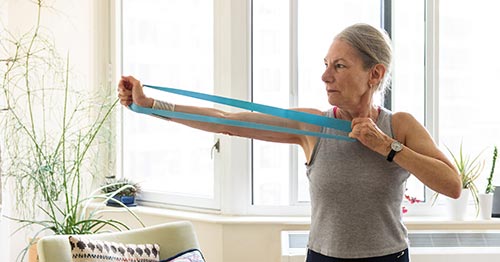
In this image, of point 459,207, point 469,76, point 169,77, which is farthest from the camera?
point 169,77

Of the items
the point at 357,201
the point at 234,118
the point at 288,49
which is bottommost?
the point at 357,201

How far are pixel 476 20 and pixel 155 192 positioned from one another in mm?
1975

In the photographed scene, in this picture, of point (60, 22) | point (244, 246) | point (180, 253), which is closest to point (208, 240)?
point (244, 246)

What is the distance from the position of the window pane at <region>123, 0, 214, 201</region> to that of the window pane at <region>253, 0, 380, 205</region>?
28cm

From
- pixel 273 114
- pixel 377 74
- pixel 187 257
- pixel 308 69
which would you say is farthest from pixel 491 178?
pixel 273 114

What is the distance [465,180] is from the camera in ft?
10.9

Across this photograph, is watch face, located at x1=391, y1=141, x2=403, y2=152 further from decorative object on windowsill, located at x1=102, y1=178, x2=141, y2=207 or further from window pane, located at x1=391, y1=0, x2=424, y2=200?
decorative object on windowsill, located at x1=102, y1=178, x2=141, y2=207

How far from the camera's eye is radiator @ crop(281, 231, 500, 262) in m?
2.94

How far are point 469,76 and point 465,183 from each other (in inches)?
23.4

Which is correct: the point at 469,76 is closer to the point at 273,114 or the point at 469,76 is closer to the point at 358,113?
the point at 358,113

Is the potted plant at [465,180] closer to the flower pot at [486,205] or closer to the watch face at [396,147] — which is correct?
the flower pot at [486,205]

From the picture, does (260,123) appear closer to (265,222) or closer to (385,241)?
(385,241)

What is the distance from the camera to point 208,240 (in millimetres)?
3381

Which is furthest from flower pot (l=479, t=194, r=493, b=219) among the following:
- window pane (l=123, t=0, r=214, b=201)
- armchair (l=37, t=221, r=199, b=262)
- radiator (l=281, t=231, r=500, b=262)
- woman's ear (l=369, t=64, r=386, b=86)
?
woman's ear (l=369, t=64, r=386, b=86)
